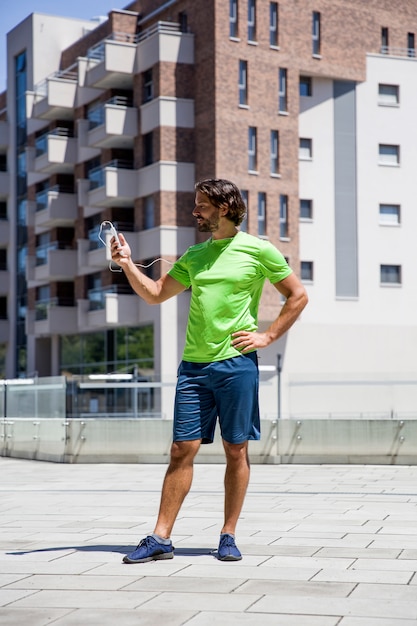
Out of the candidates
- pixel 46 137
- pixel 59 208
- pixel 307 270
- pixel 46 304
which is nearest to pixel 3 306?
pixel 46 304

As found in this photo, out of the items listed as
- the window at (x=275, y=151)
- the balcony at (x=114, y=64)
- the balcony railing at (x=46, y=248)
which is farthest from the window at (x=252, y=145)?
the balcony railing at (x=46, y=248)

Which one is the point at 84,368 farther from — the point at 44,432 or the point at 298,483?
the point at 298,483

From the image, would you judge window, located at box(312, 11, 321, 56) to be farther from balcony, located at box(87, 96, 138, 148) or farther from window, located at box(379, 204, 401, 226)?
balcony, located at box(87, 96, 138, 148)

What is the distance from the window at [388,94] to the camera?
50.9m

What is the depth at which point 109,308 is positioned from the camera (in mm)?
48000

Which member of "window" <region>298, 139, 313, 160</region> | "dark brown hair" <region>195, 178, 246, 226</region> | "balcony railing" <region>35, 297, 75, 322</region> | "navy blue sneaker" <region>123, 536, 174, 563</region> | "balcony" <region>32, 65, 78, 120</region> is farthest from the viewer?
"balcony railing" <region>35, 297, 75, 322</region>

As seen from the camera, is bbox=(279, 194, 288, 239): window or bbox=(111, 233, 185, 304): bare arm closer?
bbox=(111, 233, 185, 304): bare arm

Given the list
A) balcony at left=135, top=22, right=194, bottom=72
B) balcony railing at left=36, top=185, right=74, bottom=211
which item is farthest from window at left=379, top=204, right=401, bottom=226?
balcony railing at left=36, top=185, right=74, bottom=211

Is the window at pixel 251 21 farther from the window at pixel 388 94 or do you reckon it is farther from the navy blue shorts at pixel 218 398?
the navy blue shorts at pixel 218 398

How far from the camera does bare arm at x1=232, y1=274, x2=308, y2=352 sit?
21.2ft

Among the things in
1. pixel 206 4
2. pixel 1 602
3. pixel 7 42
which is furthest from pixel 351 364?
pixel 1 602

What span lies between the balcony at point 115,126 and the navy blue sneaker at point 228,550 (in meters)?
42.5

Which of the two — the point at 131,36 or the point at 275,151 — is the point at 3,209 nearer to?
the point at 131,36

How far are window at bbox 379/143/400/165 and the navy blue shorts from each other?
45.2 m
